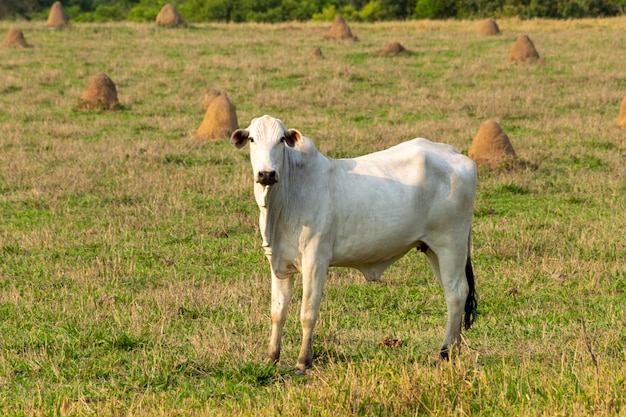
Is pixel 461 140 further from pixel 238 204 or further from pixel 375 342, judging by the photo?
pixel 375 342

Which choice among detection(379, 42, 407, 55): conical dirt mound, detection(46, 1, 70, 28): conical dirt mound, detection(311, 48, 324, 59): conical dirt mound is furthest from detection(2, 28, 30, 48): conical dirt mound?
detection(379, 42, 407, 55): conical dirt mound

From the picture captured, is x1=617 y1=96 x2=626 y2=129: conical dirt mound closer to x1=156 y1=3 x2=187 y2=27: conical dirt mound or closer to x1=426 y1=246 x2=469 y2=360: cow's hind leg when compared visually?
x1=426 y1=246 x2=469 y2=360: cow's hind leg

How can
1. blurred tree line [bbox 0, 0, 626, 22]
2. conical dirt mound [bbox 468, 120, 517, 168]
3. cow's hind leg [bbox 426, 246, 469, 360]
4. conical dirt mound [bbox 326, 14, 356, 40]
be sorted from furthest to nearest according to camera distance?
blurred tree line [bbox 0, 0, 626, 22]
conical dirt mound [bbox 326, 14, 356, 40]
conical dirt mound [bbox 468, 120, 517, 168]
cow's hind leg [bbox 426, 246, 469, 360]

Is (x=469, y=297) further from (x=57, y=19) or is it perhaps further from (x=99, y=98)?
(x=57, y=19)

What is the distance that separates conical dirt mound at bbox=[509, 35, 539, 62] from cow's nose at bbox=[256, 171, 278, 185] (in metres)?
23.4

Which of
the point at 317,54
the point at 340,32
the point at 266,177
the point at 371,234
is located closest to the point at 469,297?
the point at 371,234

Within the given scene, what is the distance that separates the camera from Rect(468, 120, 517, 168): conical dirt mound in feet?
48.2

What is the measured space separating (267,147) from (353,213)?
35.4 inches

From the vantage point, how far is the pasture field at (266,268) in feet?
19.5

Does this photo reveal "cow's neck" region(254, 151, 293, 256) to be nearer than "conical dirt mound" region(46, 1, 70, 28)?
Yes

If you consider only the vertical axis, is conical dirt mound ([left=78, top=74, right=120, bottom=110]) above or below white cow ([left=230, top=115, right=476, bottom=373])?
below

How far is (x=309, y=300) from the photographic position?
650cm

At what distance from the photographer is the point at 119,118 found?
2052 centimetres

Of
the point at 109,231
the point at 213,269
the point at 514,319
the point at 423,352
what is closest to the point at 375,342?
the point at 423,352
